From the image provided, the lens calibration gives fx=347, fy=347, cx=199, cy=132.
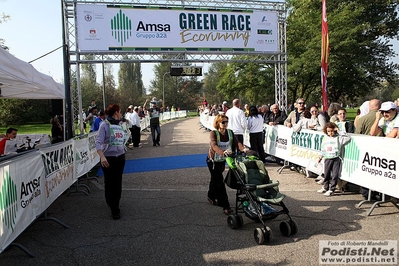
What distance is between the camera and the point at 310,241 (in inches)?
184

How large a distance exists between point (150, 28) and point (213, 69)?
86583 mm

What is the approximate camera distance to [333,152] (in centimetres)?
704

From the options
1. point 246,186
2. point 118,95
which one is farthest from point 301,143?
point 118,95

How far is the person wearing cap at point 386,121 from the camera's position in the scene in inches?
246

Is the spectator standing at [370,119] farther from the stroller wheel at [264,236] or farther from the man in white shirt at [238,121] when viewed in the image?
the stroller wheel at [264,236]

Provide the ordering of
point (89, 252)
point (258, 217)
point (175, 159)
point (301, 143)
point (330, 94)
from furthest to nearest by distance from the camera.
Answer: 1. point (330, 94)
2. point (175, 159)
3. point (301, 143)
4. point (258, 217)
5. point (89, 252)

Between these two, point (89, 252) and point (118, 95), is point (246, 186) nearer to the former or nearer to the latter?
point (89, 252)

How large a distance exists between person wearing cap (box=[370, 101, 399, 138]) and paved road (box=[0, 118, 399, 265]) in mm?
1345

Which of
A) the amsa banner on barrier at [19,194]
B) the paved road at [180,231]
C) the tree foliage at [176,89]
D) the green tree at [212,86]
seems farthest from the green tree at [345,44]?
the green tree at [212,86]

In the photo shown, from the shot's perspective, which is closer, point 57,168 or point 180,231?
point 180,231

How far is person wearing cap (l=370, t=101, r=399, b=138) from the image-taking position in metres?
6.25

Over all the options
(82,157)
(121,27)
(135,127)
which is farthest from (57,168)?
(121,27)

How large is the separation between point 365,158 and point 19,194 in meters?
5.76

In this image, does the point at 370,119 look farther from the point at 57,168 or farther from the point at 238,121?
the point at 57,168
